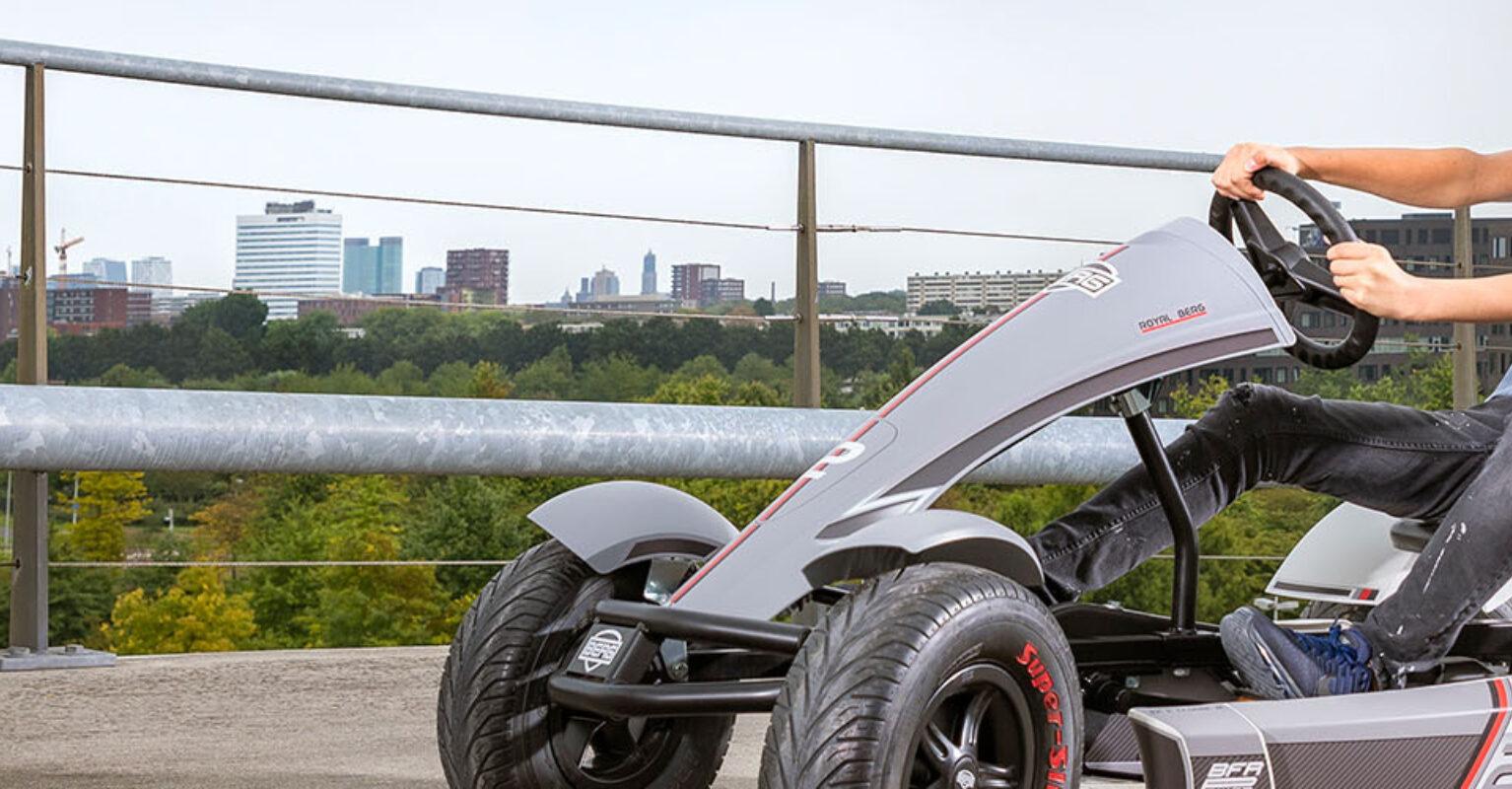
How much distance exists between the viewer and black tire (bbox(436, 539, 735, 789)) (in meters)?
2.62

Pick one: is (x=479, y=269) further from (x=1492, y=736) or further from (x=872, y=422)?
(x=1492, y=736)

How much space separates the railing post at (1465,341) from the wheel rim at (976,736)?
380 cm

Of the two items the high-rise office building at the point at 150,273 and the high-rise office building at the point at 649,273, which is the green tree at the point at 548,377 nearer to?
the high-rise office building at the point at 649,273

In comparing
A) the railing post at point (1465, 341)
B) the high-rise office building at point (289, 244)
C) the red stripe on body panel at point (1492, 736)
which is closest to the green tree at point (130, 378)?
the high-rise office building at point (289, 244)

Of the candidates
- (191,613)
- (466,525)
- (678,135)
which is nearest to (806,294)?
(678,135)

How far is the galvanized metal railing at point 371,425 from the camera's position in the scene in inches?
137

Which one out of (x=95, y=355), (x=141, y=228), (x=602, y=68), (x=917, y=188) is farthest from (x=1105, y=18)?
(x=95, y=355)

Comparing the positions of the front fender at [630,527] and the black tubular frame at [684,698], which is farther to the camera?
the front fender at [630,527]

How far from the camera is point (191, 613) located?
968 cm

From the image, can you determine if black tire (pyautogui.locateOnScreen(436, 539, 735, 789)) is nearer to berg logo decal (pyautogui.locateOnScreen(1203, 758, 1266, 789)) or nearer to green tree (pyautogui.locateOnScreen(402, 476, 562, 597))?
berg logo decal (pyautogui.locateOnScreen(1203, 758, 1266, 789))

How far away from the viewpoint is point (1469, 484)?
2588mm

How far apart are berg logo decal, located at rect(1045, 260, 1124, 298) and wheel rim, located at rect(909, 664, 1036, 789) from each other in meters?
0.60

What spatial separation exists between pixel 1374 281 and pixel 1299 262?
7.8 inches

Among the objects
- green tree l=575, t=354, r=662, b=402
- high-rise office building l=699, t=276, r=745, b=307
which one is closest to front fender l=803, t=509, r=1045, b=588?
high-rise office building l=699, t=276, r=745, b=307
